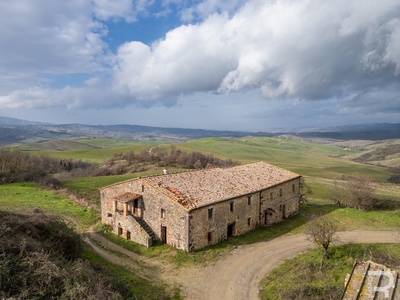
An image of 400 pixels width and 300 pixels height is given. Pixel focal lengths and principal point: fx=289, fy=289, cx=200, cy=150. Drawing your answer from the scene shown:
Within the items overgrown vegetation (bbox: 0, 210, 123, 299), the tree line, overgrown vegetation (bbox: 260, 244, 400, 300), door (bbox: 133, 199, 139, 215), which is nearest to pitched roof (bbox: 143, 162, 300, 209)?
door (bbox: 133, 199, 139, 215)

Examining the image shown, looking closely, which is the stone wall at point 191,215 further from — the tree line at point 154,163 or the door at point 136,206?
the tree line at point 154,163

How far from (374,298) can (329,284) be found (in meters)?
12.8

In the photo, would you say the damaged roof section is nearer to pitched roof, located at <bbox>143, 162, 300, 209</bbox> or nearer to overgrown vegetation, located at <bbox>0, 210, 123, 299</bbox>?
pitched roof, located at <bbox>143, 162, 300, 209</bbox>

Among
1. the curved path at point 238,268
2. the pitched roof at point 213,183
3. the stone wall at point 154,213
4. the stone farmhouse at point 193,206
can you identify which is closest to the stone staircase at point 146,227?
the stone farmhouse at point 193,206

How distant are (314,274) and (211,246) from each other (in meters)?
9.94

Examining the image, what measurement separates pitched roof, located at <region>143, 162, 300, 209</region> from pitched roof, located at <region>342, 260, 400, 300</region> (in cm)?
1810

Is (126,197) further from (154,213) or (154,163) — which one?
(154,163)

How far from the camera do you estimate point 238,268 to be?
24.1 metres

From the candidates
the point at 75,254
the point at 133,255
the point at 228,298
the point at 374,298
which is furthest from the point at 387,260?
the point at 75,254

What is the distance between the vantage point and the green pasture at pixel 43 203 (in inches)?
1440

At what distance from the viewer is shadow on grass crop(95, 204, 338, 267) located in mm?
25766

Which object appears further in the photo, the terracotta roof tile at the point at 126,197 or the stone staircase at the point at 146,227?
the terracotta roof tile at the point at 126,197

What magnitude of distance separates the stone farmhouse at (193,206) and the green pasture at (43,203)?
14.0ft

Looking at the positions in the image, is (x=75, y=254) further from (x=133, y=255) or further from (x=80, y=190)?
(x=80, y=190)
